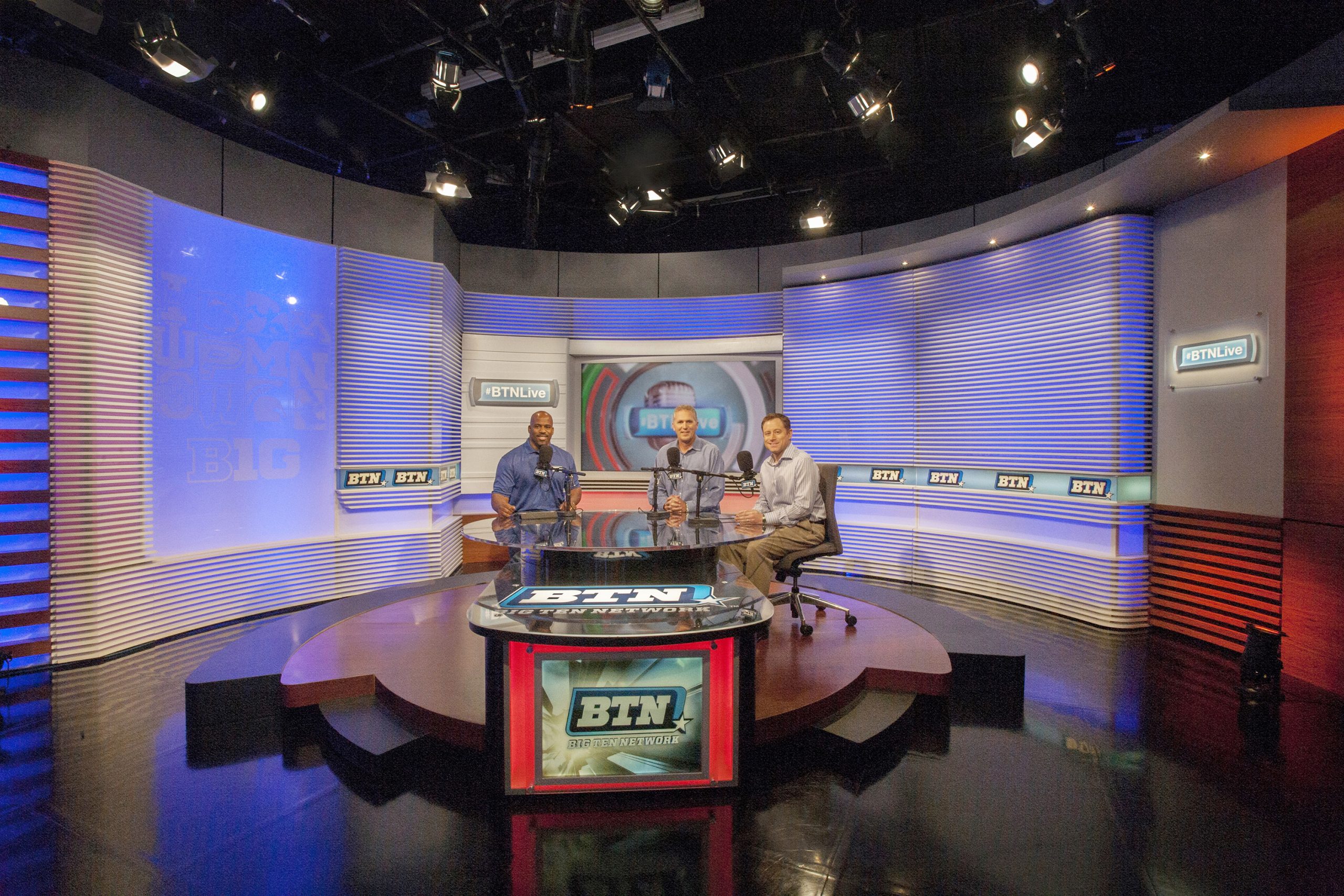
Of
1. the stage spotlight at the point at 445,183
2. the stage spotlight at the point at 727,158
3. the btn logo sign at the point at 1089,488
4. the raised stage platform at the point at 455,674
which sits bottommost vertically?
the raised stage platform at the point at 455,674

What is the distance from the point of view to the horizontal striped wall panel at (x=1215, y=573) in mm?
4328

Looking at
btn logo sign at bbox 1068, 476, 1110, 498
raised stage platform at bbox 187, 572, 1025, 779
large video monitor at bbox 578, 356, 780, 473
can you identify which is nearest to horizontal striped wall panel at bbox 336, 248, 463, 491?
large video monitor at bbox 578, 356, 780, 473

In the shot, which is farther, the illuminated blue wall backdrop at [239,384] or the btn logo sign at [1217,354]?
the illuminated blue wall backdrop at [239,384]

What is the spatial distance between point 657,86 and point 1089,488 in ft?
17.1

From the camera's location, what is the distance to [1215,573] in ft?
15.4

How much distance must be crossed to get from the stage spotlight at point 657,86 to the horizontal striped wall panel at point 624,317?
3166 millimetres

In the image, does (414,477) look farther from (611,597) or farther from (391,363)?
(611,597)

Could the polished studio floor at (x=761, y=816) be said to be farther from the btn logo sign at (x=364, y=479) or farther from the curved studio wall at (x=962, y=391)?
the btn logo sign at (x=364, y=479)

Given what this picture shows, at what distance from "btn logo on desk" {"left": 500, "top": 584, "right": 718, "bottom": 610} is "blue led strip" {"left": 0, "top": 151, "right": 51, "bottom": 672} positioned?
396 centimetres

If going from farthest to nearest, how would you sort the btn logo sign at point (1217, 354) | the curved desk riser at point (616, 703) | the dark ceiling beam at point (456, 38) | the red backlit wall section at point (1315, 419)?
the btn logo sign at point (1217, 354) → the dark ceiling beam at point (456, 38) → the red backlit wall section at point (1315, 419) → the curved desk riser at point (616, 703)

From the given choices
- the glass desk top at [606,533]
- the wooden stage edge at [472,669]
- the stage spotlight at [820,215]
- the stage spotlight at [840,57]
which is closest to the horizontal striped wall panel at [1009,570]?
the wooden stage edge at [472,669]

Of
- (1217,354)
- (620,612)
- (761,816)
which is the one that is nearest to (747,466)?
(620,612)

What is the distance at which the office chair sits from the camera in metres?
4.25

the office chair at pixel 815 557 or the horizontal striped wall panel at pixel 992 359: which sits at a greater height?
the horizontal striped wall panel at pixel 992 359
